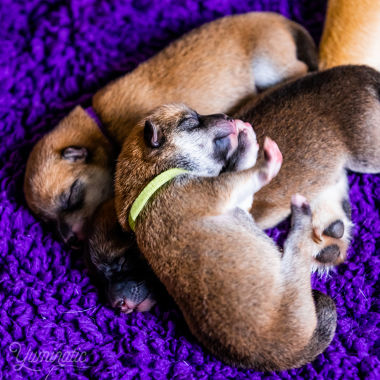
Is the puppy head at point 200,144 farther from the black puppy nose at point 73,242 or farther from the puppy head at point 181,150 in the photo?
the black puppy nose at point 73,242

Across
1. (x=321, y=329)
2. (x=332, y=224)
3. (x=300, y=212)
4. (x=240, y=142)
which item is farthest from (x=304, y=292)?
(x=240, y=142)

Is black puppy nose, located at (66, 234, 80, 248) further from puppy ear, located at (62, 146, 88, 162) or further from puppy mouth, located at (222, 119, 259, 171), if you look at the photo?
puppy mouth, located at (222, 119, 259, 171)

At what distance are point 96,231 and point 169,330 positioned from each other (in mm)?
726

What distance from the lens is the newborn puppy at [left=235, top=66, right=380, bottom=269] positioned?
349 centimetres

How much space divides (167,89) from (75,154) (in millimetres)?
800

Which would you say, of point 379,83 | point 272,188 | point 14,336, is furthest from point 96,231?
point 379,83

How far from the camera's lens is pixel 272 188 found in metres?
3.54

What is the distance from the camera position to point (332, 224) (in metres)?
3.64

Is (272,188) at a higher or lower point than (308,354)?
higher

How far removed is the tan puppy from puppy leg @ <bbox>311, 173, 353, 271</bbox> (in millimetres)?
836

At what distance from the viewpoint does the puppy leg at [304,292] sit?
297 centimetres

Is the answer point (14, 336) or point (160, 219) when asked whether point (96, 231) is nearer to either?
point (160, 219)

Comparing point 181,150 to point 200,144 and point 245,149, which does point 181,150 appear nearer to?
point 200,144

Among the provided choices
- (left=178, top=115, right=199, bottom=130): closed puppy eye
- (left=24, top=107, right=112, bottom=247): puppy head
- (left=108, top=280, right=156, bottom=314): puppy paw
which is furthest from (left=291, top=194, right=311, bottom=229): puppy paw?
(left=24, top=107, right=112, bottom=247): puppy head
